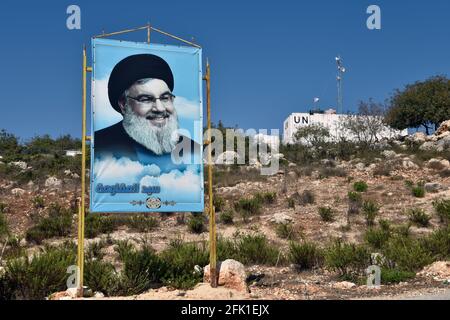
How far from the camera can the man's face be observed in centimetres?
720

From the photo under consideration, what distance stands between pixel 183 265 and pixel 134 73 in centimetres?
317

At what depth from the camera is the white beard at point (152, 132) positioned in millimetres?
7102

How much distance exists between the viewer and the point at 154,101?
285 inches

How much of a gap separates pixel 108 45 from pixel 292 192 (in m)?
15.8

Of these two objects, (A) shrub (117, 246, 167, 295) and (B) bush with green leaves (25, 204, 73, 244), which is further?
(B) bush with green leaves (25, 204, 73, 244)

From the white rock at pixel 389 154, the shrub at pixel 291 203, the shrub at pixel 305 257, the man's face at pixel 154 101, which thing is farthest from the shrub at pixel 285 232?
the white rock at pixel 389 154

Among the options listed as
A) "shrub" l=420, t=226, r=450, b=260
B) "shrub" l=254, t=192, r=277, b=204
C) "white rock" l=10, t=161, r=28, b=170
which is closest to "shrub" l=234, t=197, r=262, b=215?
"shrub" l=254, t=192, r=277, b=204

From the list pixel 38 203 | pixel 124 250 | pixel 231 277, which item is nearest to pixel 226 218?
pixel 124 250

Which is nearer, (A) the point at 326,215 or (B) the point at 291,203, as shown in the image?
(A) the point at 326,215

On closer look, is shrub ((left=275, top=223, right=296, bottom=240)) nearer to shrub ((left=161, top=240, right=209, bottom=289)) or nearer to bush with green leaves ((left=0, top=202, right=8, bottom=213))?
shrub ((left=161, top=240, right=209, bottom=289))

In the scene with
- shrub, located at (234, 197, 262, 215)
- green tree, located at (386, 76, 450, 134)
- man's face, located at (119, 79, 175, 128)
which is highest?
green tree, located at (386, 76, 450, 134)

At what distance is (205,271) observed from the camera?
7.42 metres

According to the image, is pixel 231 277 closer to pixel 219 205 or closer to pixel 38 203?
pixel 219 205

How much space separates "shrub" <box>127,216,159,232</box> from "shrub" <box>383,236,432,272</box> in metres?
8.08
